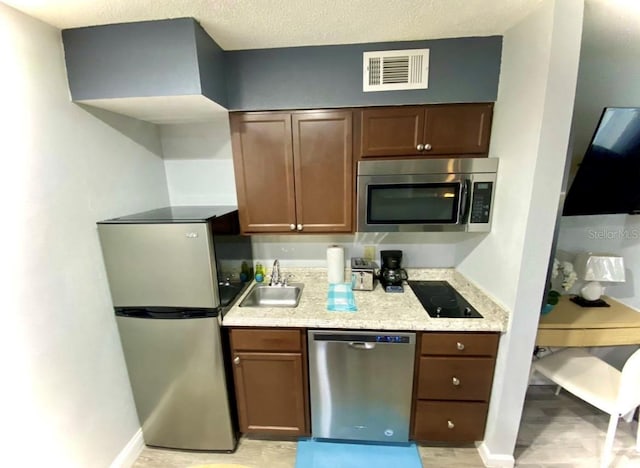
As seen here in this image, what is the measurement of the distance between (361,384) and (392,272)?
0.76m

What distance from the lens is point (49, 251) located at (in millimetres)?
1199

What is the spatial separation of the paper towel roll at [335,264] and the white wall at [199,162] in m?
0.87

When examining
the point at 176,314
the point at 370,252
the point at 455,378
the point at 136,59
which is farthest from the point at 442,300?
the point at 136,59

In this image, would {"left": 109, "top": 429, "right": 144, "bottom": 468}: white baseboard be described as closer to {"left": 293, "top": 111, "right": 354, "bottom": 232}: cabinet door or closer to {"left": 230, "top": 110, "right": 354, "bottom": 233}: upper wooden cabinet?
{"left": 230, "top": 110, "right": 354, "bottom": 233}: upper wooden cabinet

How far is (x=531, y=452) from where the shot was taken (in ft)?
5.52

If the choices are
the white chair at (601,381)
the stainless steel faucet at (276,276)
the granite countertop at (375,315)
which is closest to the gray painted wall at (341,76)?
the stainless steel faucet at (276,276)

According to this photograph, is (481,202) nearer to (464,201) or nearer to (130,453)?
(464,201)

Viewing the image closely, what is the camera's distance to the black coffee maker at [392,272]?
73.7 inches

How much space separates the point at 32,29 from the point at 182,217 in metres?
0.99

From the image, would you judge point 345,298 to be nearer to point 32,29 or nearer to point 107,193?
point 107,193

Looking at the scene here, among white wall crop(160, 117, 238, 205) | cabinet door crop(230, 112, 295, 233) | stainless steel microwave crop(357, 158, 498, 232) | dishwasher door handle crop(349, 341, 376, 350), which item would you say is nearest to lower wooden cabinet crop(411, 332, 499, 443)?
dishwasher door handle crop(349, 341, 376, 350)

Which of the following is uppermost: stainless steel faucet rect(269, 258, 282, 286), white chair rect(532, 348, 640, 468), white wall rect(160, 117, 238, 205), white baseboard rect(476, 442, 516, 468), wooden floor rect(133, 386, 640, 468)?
white wall rect(160, 117, 238, 205)

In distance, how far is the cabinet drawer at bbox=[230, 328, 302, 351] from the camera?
153 cm

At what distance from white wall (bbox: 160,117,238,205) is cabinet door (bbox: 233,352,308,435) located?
3.89ft
